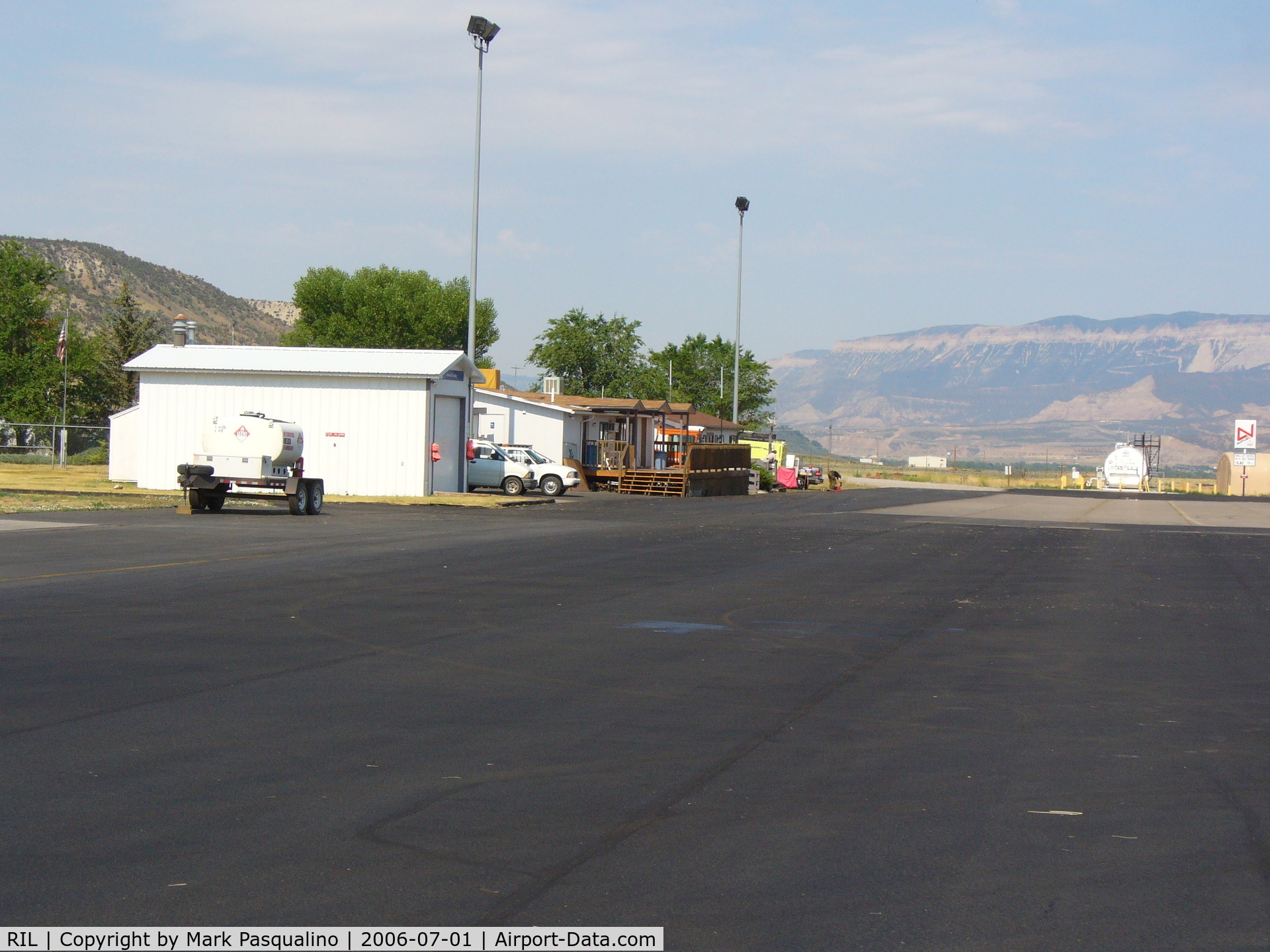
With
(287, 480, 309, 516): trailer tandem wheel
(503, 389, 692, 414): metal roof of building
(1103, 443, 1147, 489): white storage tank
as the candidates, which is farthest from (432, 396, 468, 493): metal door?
(1103, 443, 1147, 489): white storage tank

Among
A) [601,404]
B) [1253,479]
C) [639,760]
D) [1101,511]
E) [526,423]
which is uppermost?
[601,404]

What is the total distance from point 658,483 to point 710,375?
5725cm

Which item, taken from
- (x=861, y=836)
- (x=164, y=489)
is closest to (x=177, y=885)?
(x=861, y=836)

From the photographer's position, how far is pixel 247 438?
95.6 feet

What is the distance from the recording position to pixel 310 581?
15.7 meters

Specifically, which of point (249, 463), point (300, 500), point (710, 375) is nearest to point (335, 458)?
point (300, 500)

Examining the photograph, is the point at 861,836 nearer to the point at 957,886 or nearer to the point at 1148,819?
the point at 957,886

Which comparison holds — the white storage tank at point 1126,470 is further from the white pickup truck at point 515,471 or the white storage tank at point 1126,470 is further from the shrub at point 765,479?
the white pickup truck at point 515,471

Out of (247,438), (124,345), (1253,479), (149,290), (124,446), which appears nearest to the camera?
(247,438)

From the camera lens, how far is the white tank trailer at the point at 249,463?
29.0 metres

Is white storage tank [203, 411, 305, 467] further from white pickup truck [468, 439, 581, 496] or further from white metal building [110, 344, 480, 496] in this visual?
white pickup truck [468, 439, 581, 496]

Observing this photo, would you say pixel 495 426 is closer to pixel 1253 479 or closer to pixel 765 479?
pixel 765 479

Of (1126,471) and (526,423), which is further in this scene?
(1126,471)

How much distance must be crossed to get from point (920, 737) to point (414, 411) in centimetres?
3164
